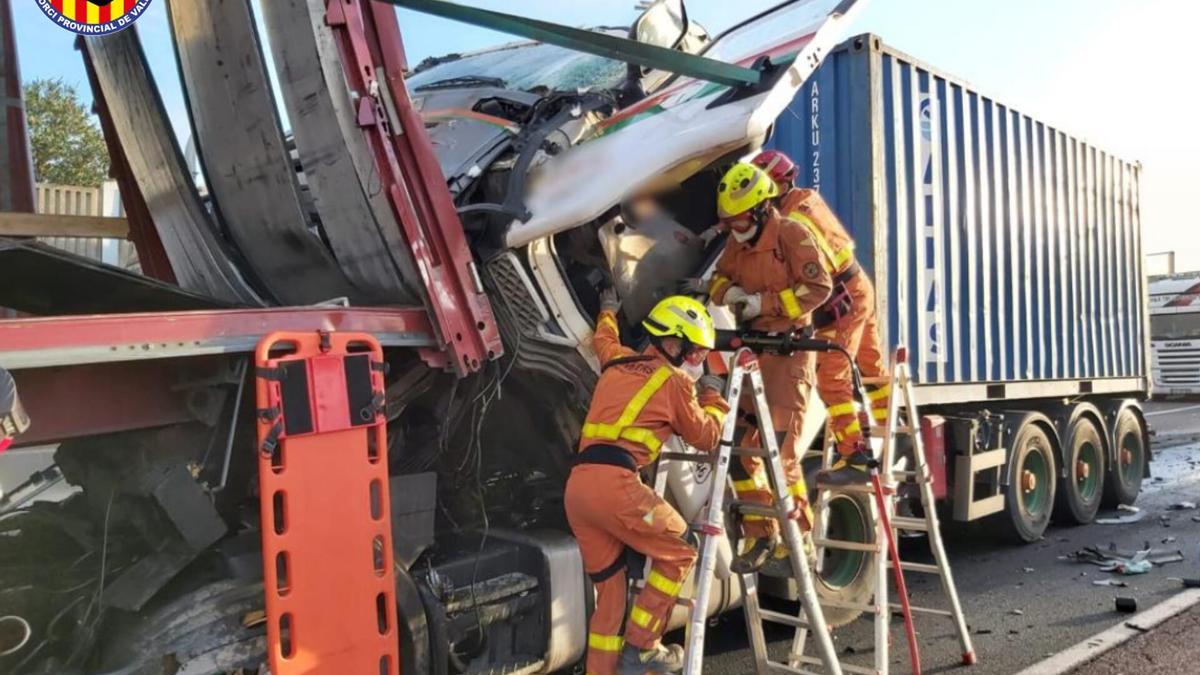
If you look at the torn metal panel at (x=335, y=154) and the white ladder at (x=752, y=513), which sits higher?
the torn metal panel at (x=335, y=154)

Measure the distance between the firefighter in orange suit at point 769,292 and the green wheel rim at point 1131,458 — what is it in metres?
5.95

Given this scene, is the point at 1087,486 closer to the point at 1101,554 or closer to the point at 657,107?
the point at 1101,554

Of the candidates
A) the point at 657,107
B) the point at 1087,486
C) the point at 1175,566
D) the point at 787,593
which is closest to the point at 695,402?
the point at 657,107

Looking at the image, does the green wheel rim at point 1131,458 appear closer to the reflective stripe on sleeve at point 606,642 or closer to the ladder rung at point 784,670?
the ladder rung at point 784,670

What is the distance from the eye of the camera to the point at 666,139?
3150mm

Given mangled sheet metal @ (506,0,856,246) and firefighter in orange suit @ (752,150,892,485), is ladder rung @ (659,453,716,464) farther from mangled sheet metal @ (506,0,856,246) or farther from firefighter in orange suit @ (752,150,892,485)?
mangled sheet metal @ (506,0,856,246)

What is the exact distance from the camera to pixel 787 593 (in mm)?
4277

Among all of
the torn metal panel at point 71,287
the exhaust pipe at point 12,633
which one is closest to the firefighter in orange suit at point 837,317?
the torn metal panel at point 71,287

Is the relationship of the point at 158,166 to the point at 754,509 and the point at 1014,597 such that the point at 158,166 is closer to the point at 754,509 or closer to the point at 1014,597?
the point at 754,509

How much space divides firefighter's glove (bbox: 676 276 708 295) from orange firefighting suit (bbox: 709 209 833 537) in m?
0.06

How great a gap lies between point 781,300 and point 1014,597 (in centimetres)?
292

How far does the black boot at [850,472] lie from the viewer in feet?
12.4

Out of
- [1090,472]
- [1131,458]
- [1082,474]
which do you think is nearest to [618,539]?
[1082,474]

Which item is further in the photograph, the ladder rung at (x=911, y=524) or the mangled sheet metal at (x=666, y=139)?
the ladder rung at (x=911, y=524)
